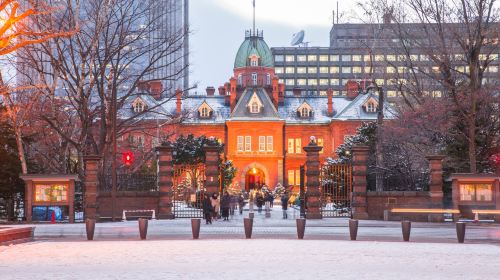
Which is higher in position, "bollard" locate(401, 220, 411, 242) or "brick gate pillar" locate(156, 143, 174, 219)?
"brick gate pillar" locate(156, 143, 174, 219)

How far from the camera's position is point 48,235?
25.5 m

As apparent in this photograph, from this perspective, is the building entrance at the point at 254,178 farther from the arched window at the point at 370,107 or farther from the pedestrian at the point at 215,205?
the pedestrian at the point at 215,205

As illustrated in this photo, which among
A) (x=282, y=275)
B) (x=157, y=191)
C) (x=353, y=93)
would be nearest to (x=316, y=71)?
(x=353, y=93)

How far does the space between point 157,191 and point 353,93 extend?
58992 mm

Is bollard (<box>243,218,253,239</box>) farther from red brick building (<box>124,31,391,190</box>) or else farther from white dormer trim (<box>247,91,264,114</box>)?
white dormer trim (<box>247,91,264,114</box>)

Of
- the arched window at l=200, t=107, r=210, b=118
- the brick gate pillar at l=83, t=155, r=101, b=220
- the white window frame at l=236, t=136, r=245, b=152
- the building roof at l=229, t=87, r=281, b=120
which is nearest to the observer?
the brick gate pillar at l=83, t=155, r=101, b=220

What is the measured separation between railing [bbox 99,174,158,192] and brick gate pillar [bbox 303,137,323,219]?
300 inches

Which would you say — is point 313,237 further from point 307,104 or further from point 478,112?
point 307,104

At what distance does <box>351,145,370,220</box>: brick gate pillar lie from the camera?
34.8 m

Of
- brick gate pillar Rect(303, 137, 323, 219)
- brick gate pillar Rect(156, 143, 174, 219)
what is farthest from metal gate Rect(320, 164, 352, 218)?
brick gate pillar Rect(156, 143, 174, 219)

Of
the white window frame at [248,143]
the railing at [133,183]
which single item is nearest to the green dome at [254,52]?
the white window frame at [248,143]

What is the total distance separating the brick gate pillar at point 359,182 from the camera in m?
34.8

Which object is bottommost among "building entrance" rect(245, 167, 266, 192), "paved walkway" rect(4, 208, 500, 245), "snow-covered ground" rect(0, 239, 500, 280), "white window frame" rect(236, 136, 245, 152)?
"snow-covered ground" rect(0, 239, 500, 280)

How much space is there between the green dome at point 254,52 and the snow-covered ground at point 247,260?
78.9 metres
